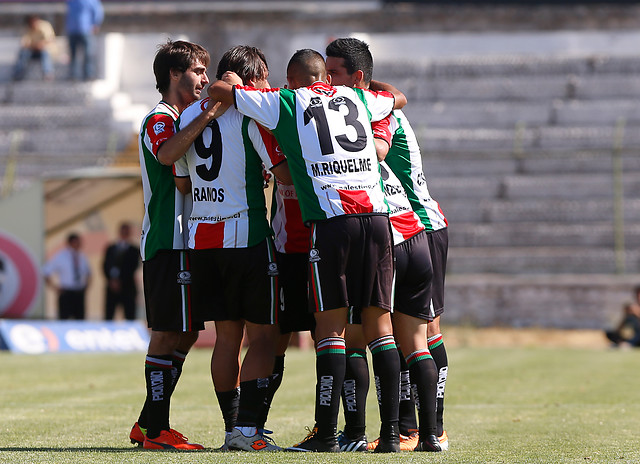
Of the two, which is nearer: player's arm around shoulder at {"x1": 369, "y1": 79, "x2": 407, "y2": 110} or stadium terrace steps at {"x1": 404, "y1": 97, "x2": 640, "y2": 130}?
player's arm around shoulder at {"x1": 369, "y1": 79, "x2": 407, "y2": 110}

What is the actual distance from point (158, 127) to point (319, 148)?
93cm

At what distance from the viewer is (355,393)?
5980mm

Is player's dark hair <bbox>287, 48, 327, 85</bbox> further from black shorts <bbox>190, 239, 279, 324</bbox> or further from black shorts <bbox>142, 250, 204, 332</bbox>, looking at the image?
black shorts <bbox>142, 250, 204, 332</bbox>

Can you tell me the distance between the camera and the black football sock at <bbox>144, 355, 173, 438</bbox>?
6.18 m

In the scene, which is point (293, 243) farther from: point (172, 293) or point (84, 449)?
point (84, 449)

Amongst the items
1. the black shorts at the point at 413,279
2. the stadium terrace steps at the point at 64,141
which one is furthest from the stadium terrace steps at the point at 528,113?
the black shorts at the point at 413,279

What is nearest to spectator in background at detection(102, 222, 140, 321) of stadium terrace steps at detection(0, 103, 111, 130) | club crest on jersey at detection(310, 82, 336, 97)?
stadium terrace steps at detection(0, 103, 111, 130)

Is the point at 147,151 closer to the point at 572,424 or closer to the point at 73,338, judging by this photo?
the point at 572,424

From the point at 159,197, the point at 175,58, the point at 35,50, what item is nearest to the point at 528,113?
the point at 35,50

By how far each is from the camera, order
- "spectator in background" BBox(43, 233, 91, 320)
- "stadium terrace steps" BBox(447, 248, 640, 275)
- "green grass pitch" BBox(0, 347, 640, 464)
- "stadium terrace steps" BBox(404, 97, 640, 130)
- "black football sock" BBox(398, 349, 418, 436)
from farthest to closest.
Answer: "stadium terrace steps" BBox(404, 97, 640, 130), "stadium terrace steps" BBox(447, 248, 640, 275), "spectator in background" BBox(43, 233, 91, 320), "black football sock" BBox(398, 349, 418, 436), "green grass pitch" BBox(0, 347, 640, 464)

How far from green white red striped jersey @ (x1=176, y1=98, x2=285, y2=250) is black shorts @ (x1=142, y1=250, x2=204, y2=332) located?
0.19m

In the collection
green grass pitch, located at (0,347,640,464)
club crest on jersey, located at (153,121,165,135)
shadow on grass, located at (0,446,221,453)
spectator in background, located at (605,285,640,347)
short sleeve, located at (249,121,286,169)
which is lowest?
spectator in background, located at (605,285,640,347)

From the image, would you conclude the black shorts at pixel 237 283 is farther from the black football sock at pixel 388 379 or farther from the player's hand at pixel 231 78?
the player's hand at pixel 231 78

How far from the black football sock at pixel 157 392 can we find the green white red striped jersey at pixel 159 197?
571 millimetres
